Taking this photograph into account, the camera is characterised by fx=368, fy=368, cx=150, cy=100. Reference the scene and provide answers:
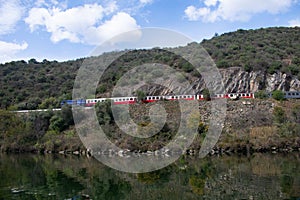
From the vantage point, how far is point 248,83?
49.2 m

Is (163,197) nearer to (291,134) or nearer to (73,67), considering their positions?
(291,134)

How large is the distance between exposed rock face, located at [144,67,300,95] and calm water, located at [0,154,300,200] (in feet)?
65.8

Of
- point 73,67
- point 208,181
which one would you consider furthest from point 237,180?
point 73,67

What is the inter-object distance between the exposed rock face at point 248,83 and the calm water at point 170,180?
2005cm

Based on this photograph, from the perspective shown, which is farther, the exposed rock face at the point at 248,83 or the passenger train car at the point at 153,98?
the exposed rock face at the point at 248,83

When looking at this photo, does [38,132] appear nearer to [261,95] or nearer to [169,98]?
[169,98]

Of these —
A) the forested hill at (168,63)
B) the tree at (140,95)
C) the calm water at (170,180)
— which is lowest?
→ the calm water at (170,180)

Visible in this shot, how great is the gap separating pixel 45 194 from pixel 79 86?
3493cm

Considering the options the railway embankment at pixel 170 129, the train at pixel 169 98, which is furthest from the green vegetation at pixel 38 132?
the train at pixel 169 98

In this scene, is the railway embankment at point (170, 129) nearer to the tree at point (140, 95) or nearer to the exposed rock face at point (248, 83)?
the tree at point (140, 95)

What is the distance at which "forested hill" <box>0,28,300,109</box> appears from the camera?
5184 centimetres

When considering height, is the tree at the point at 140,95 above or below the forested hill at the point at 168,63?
below

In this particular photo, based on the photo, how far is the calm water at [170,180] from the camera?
1730cm

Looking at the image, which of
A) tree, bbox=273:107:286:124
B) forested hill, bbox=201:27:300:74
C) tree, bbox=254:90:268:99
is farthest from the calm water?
forested hill, bbox=201:27:300:74
